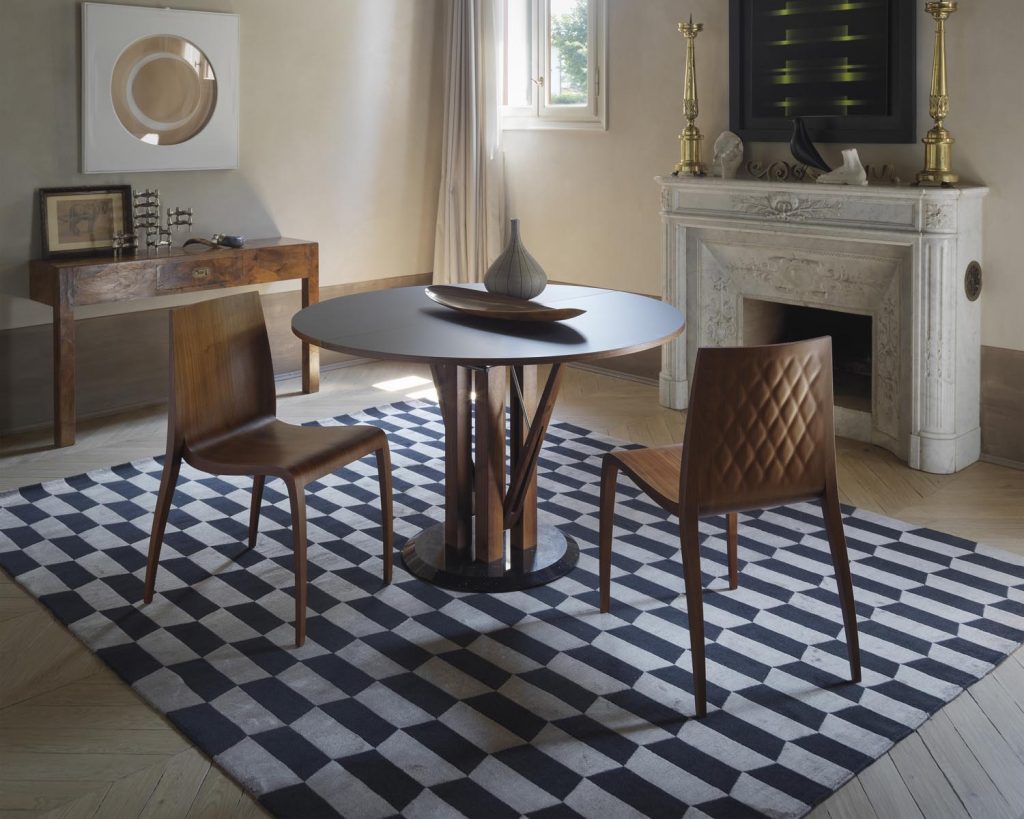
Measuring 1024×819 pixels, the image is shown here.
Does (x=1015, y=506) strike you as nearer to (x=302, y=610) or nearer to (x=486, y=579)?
(x=486, y=579)

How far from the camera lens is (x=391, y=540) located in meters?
3.21

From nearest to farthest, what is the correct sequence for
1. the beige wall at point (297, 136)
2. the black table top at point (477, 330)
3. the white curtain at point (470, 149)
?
the black table top at point (477, 330), the beige wall at point (297, 136), the white curtain at point (470, 149)

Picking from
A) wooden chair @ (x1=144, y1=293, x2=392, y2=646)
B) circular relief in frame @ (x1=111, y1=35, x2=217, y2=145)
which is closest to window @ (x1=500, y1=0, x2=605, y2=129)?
circular relief in frame @ (x1=111, y1=35, x2=217, y2=145)

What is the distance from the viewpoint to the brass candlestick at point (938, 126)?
402 centimetres

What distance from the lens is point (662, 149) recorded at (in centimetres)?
526

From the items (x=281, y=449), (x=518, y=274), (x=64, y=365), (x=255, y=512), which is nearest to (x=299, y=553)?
(x=281, y=449)

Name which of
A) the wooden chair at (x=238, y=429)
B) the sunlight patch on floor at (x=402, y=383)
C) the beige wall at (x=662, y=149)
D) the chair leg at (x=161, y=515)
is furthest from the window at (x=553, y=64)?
the chair leg at (x=161, y=515)

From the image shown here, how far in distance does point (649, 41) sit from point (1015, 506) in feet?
8.88

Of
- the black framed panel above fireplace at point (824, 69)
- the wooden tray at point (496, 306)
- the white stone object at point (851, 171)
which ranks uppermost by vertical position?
the black framed panel above fireplace at point (824, 69)

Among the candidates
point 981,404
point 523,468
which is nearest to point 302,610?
point 523,468

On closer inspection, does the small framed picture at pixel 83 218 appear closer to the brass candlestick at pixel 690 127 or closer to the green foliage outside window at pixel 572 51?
the green foliage outside window at pixel 572 51

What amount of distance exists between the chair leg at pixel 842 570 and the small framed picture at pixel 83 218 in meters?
3.49

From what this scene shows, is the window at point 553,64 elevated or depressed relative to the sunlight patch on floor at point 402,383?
elevated

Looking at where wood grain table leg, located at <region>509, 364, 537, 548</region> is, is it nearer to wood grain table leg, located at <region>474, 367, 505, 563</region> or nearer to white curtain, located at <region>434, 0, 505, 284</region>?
wood grain table leg, located at <region>474, 367, 505, 563</region>
